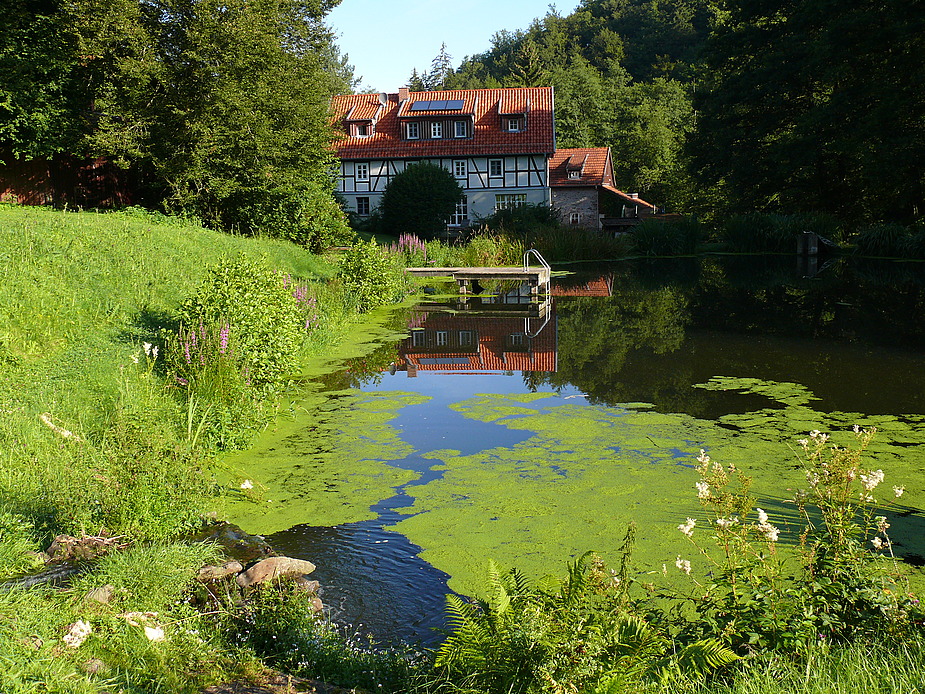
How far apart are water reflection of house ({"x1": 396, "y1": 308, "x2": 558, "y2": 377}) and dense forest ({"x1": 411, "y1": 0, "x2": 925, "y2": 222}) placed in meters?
21.8

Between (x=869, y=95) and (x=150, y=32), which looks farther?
(x=869, y=95)

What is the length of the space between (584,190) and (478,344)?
3834 cm

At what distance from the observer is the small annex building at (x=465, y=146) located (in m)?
46.2

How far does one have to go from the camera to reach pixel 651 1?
99750 millimetres

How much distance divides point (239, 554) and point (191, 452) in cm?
116

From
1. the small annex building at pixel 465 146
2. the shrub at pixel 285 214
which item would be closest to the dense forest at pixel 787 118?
the small annex building at pixel 465 146

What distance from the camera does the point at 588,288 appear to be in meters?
23.1

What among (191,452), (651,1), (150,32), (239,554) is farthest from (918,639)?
(651,1)

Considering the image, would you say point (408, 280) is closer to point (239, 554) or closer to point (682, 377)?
point (682, 377)

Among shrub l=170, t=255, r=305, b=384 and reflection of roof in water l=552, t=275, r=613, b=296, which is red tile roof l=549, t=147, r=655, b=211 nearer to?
reflection of roof in water l=552, t=275, r=613, b=296

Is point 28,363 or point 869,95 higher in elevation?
point 869,95

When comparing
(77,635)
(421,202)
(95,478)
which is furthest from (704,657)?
(421,202)

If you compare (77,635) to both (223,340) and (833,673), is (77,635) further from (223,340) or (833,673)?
(223,340)

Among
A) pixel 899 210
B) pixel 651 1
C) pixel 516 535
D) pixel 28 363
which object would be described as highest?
pixel 651 1
